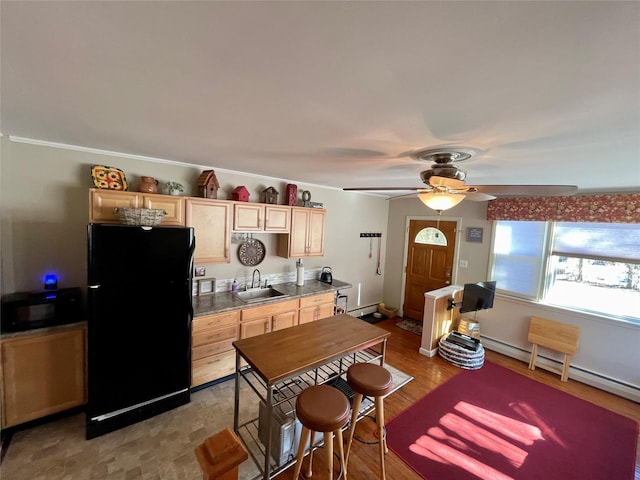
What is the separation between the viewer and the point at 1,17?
0.75m

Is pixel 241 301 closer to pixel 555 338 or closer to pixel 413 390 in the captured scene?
pixel 413 390

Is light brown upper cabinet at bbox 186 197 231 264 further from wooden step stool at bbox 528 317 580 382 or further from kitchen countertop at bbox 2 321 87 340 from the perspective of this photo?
wooden step stool at bbox 528 317 580 382

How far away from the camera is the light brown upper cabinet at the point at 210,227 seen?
9.11ft

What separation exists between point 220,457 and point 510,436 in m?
2.97

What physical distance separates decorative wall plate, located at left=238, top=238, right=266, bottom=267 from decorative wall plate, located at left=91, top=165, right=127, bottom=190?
144 centimetres

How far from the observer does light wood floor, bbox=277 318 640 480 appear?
2.00m

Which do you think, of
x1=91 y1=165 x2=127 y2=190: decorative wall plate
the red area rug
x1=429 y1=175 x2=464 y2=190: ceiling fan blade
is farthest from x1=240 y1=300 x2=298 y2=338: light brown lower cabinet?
x1=429 y1=175 x2=464 y2=190: ceiling fan blade

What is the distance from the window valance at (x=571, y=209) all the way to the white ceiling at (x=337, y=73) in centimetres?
177

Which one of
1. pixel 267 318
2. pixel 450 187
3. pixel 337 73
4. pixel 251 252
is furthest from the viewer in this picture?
pixel 251 252

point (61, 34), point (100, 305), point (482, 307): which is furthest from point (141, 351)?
point (482, 307)

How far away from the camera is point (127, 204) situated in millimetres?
2377

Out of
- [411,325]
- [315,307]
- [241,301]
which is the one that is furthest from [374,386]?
[411,325]

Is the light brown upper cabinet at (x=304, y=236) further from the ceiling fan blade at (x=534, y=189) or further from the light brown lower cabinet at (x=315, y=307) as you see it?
the ceiling fan blade at (x=534, y=189)

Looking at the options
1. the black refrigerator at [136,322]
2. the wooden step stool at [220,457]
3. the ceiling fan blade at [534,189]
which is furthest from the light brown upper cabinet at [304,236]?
the wooden step stool at [220,457]
